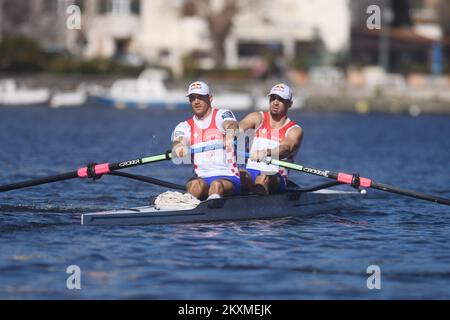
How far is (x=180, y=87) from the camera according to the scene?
70250 millimetres

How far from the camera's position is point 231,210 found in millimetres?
17094

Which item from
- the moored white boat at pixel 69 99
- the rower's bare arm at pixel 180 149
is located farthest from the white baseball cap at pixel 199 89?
the moored white boat at pixel 69 99

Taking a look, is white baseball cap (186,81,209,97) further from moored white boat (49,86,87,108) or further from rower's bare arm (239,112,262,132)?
moored white boat (49,86,87,108)

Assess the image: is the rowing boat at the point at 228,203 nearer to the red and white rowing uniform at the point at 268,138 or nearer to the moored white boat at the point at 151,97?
the red and white rowing uniform at the point at 268,138

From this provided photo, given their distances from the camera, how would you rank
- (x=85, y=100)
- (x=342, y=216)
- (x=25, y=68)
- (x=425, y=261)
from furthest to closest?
(x=25, y=68), (x=85, y=100), (x=342, y=216), (x=425, y=261)

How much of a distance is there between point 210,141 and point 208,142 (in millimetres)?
36

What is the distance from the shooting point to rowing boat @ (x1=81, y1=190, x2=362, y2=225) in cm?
1623

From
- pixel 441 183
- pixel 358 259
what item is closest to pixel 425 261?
pixel 358 259

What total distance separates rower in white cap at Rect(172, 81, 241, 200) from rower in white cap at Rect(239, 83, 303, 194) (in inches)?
26.0

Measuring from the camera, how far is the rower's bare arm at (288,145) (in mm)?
17719

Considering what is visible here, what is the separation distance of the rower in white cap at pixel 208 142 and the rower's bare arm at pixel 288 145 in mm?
931
